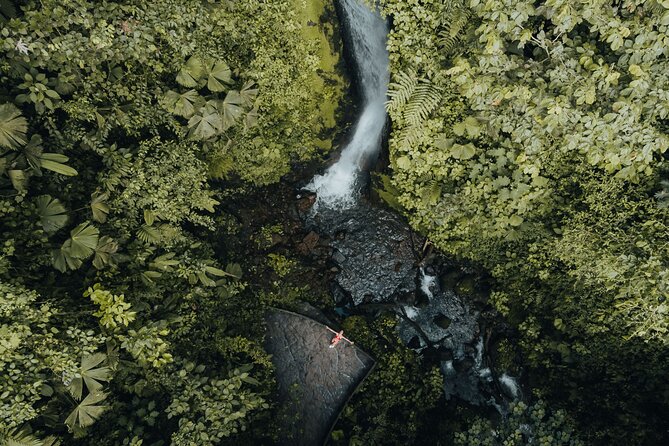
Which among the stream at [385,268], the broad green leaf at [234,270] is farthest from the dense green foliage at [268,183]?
the stream at [385,268]

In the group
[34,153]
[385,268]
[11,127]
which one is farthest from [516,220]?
[11,127]

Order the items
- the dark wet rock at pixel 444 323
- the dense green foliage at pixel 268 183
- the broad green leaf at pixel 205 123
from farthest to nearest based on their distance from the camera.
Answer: the dark wet rock at pixel 444 323, the broad green leaf at pixel 205 123, the dense green foliage at pixel 268 183

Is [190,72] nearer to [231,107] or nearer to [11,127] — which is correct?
[231,107]

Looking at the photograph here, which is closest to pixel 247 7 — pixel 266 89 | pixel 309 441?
pixel 266 89

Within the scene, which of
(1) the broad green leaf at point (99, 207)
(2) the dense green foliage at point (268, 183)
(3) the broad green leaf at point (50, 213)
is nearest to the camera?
(2) the dense green foliage at point (268, 183)

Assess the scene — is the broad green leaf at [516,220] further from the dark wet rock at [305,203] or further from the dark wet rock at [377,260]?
the dark wet rock at [305,203]

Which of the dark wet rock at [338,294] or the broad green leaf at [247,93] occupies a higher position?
the broad green leaf at [247,93]

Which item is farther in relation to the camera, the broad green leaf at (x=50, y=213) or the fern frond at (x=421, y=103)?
the fern frond at (x=421, y=103)
